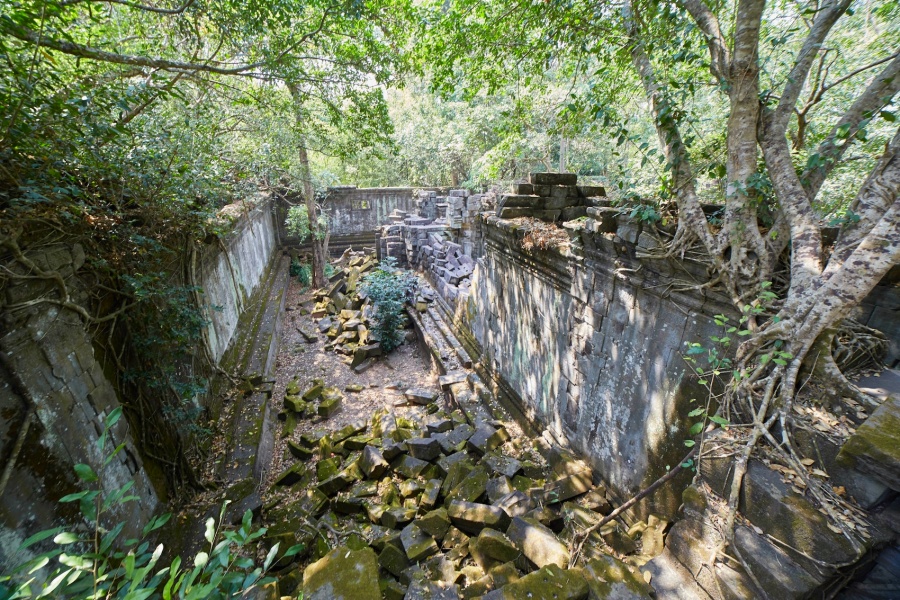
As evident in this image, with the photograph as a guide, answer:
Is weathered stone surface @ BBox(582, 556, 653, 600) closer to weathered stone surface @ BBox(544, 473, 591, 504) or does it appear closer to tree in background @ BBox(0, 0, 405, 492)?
weathered stone surface @ BBox(544, 473, 591, 504)

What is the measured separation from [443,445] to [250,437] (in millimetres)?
2332

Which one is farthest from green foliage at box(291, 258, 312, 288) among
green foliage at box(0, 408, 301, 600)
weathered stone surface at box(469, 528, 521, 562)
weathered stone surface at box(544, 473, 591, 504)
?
green foliage at box(0, 408, 301, 600)

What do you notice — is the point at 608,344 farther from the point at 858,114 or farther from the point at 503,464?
the point at 858,114

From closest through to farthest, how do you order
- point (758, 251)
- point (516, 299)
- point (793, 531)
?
point (793, 531)
point (758, 251)
point (516, 299)

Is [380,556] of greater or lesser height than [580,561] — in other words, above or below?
below

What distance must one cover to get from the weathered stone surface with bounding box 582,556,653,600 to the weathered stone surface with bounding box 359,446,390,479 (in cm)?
260

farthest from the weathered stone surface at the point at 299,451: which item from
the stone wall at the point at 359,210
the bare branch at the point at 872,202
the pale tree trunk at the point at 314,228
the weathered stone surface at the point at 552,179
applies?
the stone wall at the point at 359,210

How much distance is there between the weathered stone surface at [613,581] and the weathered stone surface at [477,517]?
1.06m

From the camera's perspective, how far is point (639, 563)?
2.70 meters

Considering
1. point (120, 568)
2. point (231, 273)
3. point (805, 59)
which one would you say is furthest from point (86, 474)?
point (231, 273)

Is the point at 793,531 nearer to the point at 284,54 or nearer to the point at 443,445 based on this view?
the point at 443,445

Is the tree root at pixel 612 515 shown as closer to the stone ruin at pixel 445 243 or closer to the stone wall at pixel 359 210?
the stone ruin at pixel 445 243

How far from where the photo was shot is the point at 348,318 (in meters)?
9.23

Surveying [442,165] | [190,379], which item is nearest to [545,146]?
[442,165]
